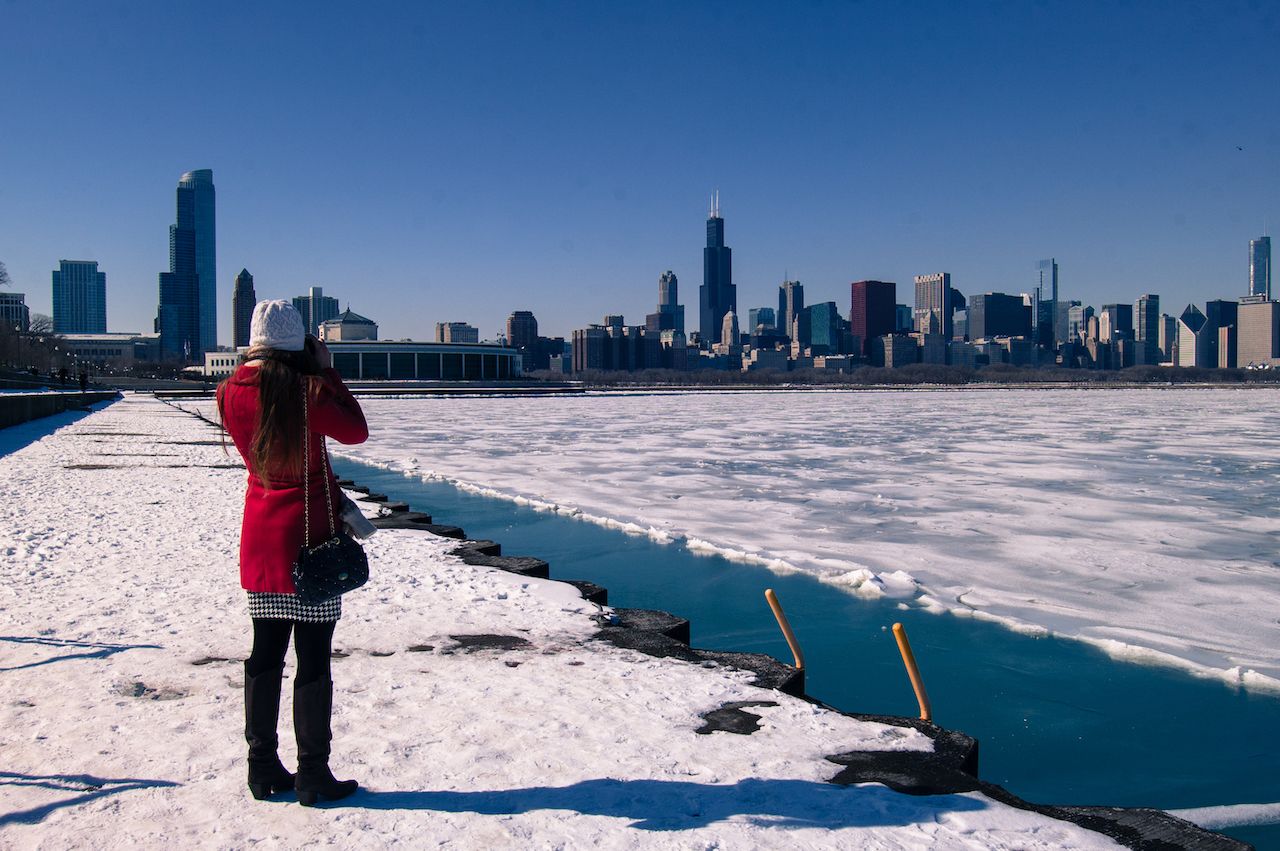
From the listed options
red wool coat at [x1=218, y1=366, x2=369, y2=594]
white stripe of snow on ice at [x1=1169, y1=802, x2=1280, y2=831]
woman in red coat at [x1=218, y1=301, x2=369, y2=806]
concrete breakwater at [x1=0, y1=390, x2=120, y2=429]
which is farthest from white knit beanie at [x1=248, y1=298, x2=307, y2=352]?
concrete breakwater at [x1=0, y1=390, x2=120, y2=429]

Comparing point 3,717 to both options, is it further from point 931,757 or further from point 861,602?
point 861,602

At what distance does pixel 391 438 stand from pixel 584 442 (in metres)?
6.45

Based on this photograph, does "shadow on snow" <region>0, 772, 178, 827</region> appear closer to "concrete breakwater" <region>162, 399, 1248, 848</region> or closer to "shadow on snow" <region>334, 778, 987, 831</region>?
"shadow on snow" <region>334, 778, 987, 831</region>

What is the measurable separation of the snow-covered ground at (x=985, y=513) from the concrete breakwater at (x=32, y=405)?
9237mm

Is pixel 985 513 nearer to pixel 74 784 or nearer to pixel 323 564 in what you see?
pixel 323 564

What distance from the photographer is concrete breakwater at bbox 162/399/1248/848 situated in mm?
3469

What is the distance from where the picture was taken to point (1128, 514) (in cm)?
1152

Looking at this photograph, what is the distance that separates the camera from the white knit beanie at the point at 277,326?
10.3 ft

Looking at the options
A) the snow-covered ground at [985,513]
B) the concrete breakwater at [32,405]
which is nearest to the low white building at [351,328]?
the concrete breakwater at [32,405]

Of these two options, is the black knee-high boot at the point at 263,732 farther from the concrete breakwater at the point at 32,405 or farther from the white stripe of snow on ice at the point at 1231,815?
the concrete breakwater at the point at 32,405

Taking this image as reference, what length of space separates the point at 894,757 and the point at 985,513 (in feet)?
27.5

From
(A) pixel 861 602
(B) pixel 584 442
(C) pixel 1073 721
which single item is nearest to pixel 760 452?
(B) pixel 584 442

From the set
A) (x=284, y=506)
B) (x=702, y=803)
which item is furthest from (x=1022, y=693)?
(x=284, y=506)

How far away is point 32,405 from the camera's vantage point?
29.9 m
